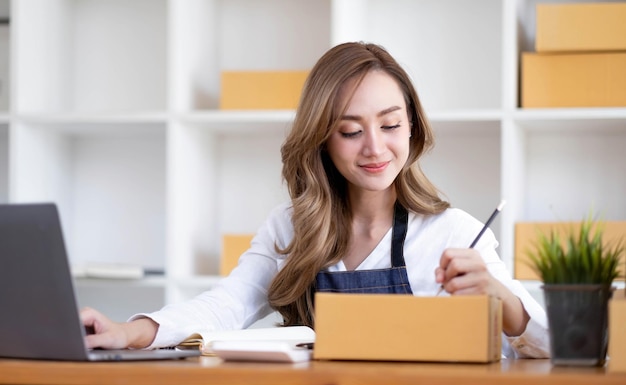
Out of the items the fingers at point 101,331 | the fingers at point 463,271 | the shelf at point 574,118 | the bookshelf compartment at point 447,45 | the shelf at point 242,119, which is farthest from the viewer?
the bookshelf compartment at point 447,45

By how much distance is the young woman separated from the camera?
2000 millimetres

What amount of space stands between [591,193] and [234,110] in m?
1.12

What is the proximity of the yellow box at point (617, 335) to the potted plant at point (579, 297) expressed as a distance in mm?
44

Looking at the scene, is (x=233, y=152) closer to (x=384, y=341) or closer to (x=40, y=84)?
(x=40, y=84)

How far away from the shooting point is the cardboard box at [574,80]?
270cm

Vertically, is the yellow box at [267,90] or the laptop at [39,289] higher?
the yellow box at [267,90]

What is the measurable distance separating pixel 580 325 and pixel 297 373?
1.24 ft

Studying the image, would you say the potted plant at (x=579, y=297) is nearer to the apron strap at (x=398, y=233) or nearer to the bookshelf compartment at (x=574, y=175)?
the apron strap at (x=398, y=233)

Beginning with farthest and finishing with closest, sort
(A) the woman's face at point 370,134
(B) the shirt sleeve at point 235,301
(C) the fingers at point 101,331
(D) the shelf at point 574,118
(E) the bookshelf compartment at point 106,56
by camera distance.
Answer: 1. (E) the bookshelf compartment at point 106,56
2. (D) the shelf at point 574,118
3. (A) the woman's face at point 370,134
4. (B) the shirt sleeve at point 235,301
5. (C) the fingers at point 101,331

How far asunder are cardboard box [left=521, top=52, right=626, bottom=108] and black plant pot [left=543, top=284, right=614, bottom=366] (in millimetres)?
1588

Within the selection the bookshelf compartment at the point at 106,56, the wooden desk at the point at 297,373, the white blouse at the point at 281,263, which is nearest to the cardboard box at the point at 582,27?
the white blouse at the point at 281,263

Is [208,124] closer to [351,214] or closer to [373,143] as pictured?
[351,214]

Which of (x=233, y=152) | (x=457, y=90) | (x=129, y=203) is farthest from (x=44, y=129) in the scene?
(x=457, y=90)

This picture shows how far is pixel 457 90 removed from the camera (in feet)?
10.2
